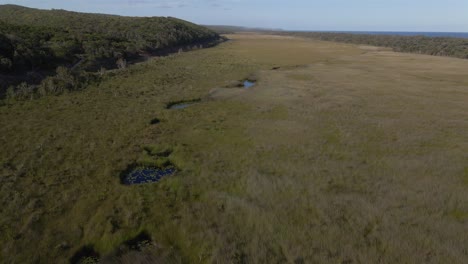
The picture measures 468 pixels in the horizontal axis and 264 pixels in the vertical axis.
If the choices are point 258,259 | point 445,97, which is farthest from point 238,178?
point 445,97

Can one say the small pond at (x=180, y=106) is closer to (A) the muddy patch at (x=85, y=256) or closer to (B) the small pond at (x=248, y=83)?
(B) the small pond at (x=248, y=83)

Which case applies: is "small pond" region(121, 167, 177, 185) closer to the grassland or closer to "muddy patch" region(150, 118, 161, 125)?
the grassland

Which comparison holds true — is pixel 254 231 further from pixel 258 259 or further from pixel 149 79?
pixel 149 79

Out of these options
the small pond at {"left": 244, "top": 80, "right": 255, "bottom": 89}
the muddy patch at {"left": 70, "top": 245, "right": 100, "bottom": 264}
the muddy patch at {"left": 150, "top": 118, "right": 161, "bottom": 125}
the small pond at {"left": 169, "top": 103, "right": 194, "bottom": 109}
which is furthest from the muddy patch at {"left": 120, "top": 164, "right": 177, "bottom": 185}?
the small pond at {"left": 244, "top": 80, "right": 255, "bottom": 89}

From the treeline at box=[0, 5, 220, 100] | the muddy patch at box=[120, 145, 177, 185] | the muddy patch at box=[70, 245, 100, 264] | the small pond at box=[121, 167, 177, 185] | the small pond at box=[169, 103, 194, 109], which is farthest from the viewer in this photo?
the treeline at box=[0, 5, 220, 100]

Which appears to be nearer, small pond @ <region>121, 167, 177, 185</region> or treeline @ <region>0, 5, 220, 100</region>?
small pond @ <region>121, 167, 177, 185</region>

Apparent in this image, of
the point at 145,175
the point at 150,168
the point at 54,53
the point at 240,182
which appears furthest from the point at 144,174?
the point at 54,53
